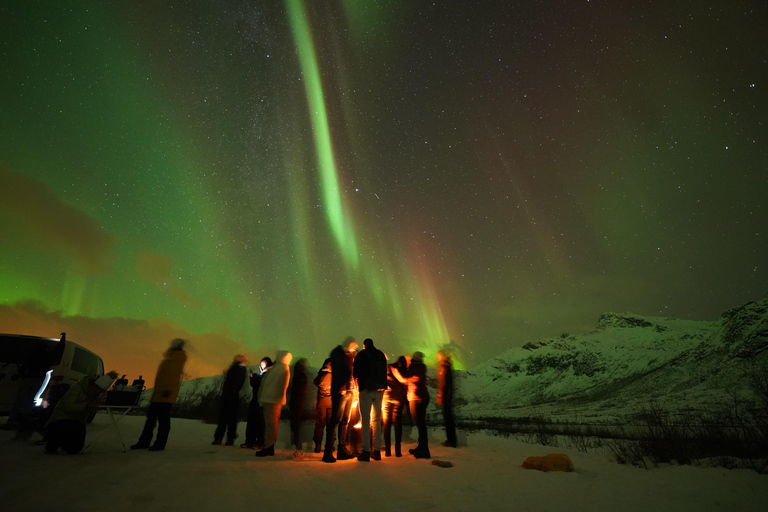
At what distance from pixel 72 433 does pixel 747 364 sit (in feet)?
676

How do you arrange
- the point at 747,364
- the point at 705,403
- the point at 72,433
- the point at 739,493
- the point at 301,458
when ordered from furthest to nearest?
the point at 747,364
the point at 705,403
the point at 301,458
the point at 72,433
the point at 739,493

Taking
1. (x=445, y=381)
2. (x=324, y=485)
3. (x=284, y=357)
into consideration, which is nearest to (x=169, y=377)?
(x=284, y=357)

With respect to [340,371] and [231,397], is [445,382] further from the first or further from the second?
[231,397]

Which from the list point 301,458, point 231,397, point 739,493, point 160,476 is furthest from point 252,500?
point 739,493

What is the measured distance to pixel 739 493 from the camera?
533 cm

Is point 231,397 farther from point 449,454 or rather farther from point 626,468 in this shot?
point 626,468

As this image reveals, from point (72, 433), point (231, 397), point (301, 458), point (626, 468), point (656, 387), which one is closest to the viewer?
point (72, 433)

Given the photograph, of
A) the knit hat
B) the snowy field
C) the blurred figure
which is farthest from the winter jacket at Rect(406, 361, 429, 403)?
the blurred figure

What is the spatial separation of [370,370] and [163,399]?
3602 mm

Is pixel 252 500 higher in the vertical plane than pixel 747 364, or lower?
lower

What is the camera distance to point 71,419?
623 centimetres

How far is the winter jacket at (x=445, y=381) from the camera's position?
9273 millimetres

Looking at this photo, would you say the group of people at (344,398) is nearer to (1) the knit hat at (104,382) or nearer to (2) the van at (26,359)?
(1) the knit hat at (104,382)

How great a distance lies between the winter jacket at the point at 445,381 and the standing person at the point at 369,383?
249 cm
